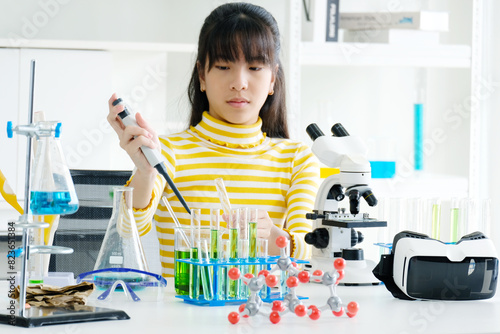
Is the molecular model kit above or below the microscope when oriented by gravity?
below

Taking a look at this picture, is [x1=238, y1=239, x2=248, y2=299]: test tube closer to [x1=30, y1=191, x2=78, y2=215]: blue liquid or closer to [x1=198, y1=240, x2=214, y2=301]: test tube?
[x1=198, y1=240, x2=214, y2=301]: test tube

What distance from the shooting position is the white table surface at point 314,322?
2.89 feet

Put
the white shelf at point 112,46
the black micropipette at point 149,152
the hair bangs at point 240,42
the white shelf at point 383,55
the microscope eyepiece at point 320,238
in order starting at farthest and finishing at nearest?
the white shelf at point 383,55
the white shelf at point 112,46
the hair bangs at point 240,42
the microscope eyepiece at point 320,238
the black micropipette at point 149,152

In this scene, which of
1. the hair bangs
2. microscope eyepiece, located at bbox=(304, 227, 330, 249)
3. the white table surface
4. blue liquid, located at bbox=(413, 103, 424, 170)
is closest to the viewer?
the white table surface

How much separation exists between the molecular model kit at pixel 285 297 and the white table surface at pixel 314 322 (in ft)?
0.03

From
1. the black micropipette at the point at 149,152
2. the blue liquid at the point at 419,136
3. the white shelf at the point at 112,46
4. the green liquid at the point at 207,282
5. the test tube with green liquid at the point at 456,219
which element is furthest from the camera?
the blue liquid at the point at 419,136

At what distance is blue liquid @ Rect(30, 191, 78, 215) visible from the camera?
36.1 inches

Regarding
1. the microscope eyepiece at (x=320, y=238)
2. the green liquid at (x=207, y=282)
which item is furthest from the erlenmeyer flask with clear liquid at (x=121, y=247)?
the microscope eyepiece at (x=320, y=238)

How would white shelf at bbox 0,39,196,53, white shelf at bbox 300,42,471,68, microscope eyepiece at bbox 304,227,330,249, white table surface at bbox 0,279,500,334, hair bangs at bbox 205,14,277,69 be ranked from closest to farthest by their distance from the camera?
white table surface at bbox 0,279,500,334 → microscope eyepiece at bbox 304,227,330,249 → hair bangs at bbox 205,14,277,69 → white shelf at bbox 0,39,196,53 → white shelf at bbox 300,42,471,68

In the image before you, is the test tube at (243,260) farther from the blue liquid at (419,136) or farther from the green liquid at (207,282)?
the blue liquid at (419,136)

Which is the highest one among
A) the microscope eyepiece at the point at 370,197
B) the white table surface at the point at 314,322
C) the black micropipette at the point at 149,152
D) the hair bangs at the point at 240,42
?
the hair bangs at the point at 240,42

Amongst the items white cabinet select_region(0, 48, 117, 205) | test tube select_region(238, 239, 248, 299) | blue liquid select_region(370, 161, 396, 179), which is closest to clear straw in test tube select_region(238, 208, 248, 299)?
test tube select_region(238, 239, 248, 299)

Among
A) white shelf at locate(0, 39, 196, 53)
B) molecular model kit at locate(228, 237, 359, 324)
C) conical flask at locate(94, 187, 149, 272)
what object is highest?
white shelf at locate(0, 39, 196, 53)

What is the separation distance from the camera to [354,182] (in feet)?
3.95
